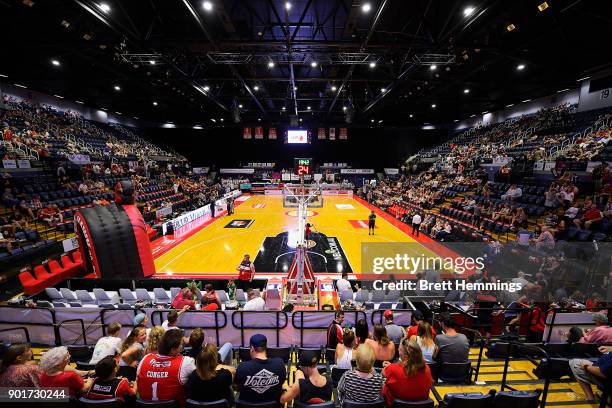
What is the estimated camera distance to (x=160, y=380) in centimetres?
291

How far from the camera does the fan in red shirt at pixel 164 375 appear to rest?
2.90 m

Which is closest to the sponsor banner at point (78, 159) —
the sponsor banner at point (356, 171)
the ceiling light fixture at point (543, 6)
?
the ceiling light fixture at point (543, 6)

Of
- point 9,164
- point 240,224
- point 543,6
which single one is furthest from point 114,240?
point 543,6

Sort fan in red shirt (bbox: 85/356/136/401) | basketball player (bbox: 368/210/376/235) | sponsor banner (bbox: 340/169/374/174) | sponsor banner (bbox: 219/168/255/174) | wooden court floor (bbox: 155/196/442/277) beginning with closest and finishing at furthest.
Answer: fan in red shirt (bbox: 85/356/136/401), wooden court floor (bbox: 155/196/442/277), basketball player (bbox: 368/210/376/235), sponsor banner (bbox: 219/168/255/174), sponsor banner (bbox: 340/169/374/174)

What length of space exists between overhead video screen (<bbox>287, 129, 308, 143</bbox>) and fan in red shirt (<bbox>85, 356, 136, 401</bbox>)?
3263cm

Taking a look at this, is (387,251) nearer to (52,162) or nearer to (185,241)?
(185,241)

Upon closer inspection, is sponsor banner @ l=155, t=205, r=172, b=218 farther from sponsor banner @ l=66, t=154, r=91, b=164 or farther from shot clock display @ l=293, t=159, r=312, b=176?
shot clock display @ l=293, t=159, r=312, b=176

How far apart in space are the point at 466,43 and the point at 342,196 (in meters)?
25.1

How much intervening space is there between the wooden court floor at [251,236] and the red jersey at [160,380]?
351 inches

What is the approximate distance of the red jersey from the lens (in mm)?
Result: 2895

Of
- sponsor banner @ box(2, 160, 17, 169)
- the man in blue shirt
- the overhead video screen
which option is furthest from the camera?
the overhead video screen

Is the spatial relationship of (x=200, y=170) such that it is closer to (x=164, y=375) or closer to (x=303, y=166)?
(x=303, y=166)

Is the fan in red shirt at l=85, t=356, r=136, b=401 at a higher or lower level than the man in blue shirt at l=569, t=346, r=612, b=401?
higher

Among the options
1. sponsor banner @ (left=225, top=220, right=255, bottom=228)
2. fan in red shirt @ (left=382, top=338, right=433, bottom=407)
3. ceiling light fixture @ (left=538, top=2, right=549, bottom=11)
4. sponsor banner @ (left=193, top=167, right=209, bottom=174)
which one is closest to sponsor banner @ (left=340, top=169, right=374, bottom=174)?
sponsor banner @ (left=193, top=167, right=209, bottom=174)
